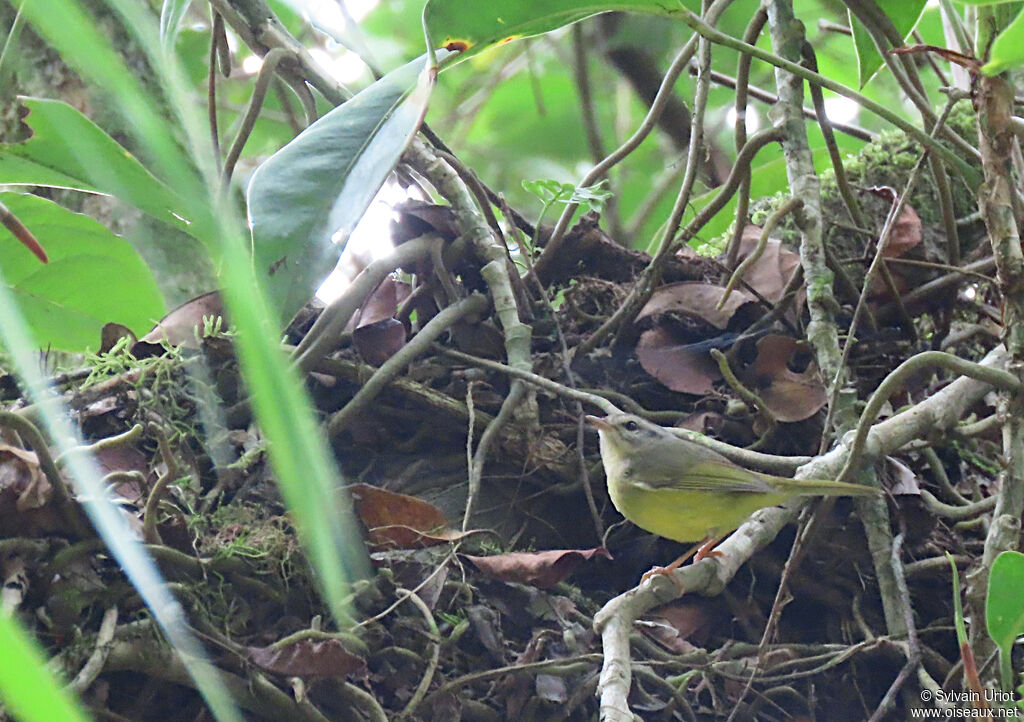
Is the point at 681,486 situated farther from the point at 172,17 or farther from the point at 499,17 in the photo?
the point at 172,17

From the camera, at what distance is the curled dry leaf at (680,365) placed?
242 cm

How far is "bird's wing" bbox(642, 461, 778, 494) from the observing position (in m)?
2.41

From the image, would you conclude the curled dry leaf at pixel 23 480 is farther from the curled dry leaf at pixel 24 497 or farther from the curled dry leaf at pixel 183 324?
the curled dry leaf at pixel 183 324

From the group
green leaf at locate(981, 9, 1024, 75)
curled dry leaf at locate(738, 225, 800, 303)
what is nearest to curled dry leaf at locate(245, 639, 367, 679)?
green leaf at locate(981, 9, 1024, 75)

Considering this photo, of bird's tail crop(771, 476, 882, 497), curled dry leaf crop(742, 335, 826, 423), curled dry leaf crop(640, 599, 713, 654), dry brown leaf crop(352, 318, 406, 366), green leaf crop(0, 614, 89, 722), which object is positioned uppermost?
green leaf crop(0, 614, 89, 722)

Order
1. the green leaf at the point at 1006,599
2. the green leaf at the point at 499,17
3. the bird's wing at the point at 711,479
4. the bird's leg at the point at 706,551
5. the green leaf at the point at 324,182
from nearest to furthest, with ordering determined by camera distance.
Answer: the green leaf at the point at 324,182 → the green leaf at the point at 1006,599 → the green leaf at the point at 499,17 → the bird's leg at the point at 706,551 → the bird's wing at the point at 711,479

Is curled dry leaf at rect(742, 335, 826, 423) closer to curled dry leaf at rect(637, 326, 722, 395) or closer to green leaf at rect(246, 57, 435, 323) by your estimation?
curled dry leaf at rect(637, 326, 722, 395)

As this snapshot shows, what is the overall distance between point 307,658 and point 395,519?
419 mm

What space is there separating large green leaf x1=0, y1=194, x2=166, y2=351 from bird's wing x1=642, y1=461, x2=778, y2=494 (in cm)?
141

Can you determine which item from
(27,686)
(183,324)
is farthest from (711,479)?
(27,686)

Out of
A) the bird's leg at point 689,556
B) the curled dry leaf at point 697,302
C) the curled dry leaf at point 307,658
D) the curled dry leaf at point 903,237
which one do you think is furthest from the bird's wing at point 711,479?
the curled dry leaf at point 307,658

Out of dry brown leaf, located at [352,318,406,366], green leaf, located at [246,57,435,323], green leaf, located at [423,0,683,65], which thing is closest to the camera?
green leaf, located at [246,57,435,323]

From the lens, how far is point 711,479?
8.52ft

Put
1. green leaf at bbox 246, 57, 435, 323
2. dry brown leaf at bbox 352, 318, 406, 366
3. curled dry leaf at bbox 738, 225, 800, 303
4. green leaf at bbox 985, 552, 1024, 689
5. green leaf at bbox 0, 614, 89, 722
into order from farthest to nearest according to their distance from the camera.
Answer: curled dry leaf at bbox 738, 225, 800, 303 → dry brown leaf at bbox 352, 318, 406, 366 → green leaf at bbox 985, 552, 1024, 689 → green leaf at bbox 246, 57, 435, 323 → green leaf at bbox 0, 614, 89, 722
